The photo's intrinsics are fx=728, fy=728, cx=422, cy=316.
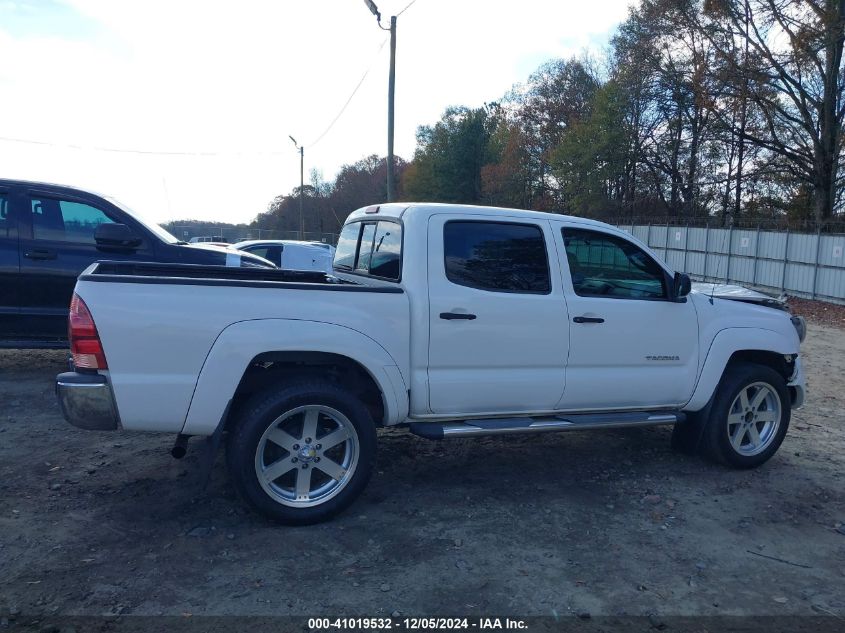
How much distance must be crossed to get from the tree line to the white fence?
133 centimetres

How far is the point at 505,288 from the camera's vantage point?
5016 millimetres

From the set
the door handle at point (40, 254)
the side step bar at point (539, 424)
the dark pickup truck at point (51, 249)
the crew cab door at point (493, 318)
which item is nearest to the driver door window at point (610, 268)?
the crew cab door at point (493, 318)

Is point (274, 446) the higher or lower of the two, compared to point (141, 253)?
lower

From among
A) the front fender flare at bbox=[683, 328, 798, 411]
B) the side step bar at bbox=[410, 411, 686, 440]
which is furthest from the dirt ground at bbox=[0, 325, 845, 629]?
the front fender flare at bbox=[683, 328, 798, 411]

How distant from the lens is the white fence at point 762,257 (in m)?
20.1

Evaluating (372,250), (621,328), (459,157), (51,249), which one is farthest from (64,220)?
(459,157)

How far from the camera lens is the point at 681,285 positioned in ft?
17.7

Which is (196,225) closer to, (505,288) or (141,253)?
(141,253)

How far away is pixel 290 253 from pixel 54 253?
9.03 metres

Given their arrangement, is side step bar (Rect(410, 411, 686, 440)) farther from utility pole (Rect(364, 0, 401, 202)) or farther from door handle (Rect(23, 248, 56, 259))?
utility pole (Rect(364, 0, 401, 202))

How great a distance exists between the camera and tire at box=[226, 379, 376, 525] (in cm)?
427

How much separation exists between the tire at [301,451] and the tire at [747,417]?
2857 mm

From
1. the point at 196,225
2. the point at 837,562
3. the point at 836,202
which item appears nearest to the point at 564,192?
the point at 836,202

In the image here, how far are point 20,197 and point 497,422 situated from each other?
5.77m
